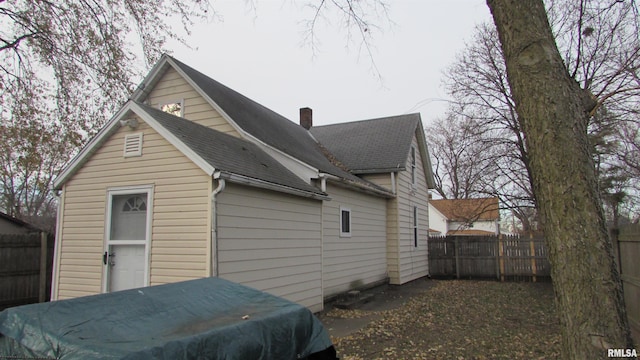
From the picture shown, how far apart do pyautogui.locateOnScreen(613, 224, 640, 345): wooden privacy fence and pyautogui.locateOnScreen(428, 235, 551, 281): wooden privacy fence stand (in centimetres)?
947

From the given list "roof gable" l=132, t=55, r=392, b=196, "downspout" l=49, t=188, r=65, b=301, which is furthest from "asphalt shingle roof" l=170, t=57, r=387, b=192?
"downspout" l=49, t=188, r=65, b=301

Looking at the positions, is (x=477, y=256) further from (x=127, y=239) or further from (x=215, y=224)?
(x=127, y=239)

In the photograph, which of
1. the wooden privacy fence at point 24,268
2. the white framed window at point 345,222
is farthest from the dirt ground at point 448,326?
the wooden privacy fence at point 24,268

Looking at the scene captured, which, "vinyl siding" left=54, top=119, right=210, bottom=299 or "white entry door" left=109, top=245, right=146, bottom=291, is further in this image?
"white entry door" left=109, top=245, right=146, bottom=291

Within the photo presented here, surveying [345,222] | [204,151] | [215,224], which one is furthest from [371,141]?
[215,224]

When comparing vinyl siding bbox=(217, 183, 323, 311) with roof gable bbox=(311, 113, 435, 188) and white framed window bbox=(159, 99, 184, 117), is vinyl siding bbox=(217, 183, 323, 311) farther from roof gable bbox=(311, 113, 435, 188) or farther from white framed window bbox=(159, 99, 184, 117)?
roof gable bbox=(311, 113, 435, 188)

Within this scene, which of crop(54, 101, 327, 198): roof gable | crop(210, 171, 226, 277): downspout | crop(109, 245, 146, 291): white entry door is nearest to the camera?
crop(210, 171, 226, 277): downspout

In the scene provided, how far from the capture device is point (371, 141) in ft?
54.5

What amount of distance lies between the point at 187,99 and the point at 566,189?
1035 centimetres

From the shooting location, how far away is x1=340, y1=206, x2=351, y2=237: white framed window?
11.6 meters

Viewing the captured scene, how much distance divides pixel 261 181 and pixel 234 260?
5.14 ft

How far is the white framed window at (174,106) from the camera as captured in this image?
1141cm

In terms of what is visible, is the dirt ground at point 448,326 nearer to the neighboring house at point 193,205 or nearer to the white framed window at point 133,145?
the neighboring house at point 193,205

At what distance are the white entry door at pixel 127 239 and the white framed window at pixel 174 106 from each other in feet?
13.5
